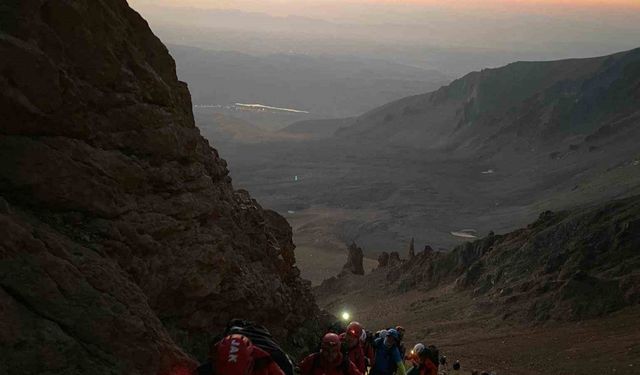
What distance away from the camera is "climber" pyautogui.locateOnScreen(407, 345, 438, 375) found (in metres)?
10.9

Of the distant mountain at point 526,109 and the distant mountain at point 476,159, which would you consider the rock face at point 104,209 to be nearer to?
the distant mountain at point 476,159

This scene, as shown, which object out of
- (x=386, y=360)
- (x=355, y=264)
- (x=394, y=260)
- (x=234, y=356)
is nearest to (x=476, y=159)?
(x=394, y=260)

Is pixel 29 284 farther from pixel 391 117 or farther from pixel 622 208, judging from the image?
pixel 391 117

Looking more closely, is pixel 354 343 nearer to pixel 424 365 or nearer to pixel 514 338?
pixel 424 365

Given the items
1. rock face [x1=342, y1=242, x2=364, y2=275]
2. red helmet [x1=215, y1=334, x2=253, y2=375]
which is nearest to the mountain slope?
rock face [x1=342, y1=242, x2=364, y2=275]

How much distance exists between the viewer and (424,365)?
35.8ft

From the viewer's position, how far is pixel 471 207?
352 feet

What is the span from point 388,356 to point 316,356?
2321 millimetres

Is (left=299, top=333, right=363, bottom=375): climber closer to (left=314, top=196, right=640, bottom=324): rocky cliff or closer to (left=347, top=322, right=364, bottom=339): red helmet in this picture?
(left=347, top=322, right=364, bottom=339): red helmet

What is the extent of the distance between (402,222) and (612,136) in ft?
149

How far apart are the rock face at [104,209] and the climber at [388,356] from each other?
3.14 m

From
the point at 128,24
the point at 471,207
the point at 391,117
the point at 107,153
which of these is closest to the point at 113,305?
the point at 107,153

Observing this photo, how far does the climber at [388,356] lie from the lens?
9.44 meters

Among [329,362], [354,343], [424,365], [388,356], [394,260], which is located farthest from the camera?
[394,260]
